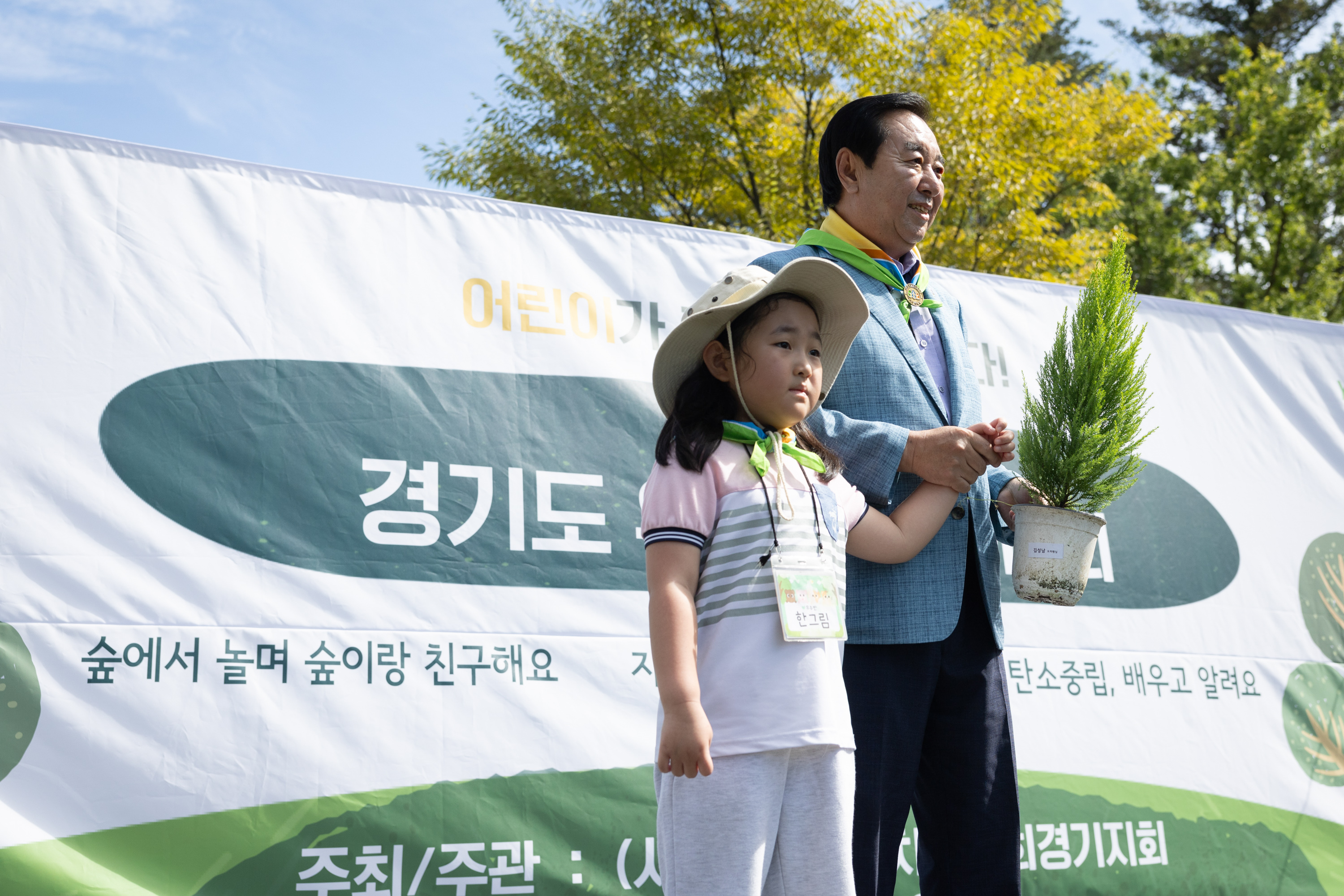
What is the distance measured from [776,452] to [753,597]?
23cm

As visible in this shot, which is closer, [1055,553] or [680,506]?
[680,506]

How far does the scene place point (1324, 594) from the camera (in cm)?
326

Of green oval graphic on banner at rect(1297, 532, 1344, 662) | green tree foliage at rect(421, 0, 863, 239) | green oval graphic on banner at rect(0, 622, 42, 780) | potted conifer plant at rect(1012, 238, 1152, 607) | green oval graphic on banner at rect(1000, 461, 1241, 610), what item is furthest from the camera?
green tree foliage at rect(421, 0, 863, 239)

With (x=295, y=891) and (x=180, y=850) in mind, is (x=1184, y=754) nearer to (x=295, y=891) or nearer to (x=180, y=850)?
(x=295, y=891)

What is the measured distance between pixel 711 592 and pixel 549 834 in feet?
3.72

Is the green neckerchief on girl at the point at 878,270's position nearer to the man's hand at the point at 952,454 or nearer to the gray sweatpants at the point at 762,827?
the man's hand at the point at 952,454

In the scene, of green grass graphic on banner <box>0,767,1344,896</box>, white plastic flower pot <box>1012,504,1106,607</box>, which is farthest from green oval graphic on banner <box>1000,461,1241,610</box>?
white plastic flower pot <box>1012,504,1106,607</box>

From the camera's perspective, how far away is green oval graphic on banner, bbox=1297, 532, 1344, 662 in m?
3.20

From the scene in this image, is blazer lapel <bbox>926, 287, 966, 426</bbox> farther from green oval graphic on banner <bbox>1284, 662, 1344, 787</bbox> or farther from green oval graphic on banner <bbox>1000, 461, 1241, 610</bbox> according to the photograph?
green oval graphic on banner <bbox>1284, 662, 1344, 787</bbox>

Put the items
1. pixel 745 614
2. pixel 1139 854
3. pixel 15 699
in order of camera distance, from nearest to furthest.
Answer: pixel 745 614 → pixel 15 699 → pixel 1139 854

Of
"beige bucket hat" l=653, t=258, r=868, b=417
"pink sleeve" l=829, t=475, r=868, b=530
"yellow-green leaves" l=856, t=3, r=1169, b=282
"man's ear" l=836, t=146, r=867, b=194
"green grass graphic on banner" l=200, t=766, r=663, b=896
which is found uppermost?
"yellow-green leaves" l=856, t=3, r=1169, b=282

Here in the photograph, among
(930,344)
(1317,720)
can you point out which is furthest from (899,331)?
(1317,720)

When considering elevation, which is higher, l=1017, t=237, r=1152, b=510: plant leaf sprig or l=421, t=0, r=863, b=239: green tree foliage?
l=421, t=0, r=863, b=239: green tree foliage

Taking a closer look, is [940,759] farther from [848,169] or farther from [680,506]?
[848,169]
